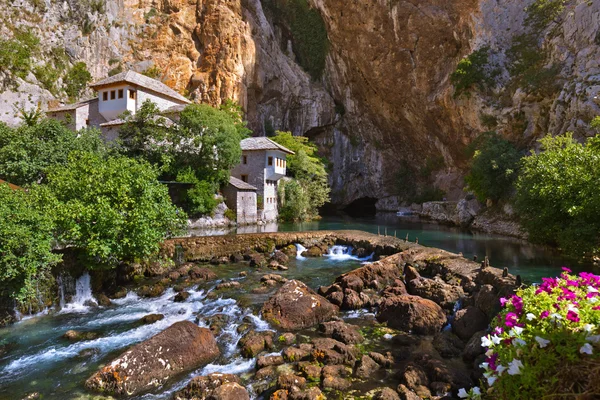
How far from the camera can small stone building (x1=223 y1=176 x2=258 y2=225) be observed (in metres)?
32.6

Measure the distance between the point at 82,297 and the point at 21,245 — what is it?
3.82m

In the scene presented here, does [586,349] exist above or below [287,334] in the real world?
above

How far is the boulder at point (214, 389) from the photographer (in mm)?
7320

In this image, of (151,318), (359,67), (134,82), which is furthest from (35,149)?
(359,67)

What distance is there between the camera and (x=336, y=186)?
5800cm

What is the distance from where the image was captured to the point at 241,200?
Result: 3312cm

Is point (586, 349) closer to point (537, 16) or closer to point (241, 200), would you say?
point (241, 200)

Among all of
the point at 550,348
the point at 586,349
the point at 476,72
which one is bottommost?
the point at 550,348

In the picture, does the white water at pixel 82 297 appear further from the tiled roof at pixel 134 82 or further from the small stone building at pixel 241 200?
the tiled roof at pixel 134 82

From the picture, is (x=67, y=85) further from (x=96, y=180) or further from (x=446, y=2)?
(x=446, y=2)

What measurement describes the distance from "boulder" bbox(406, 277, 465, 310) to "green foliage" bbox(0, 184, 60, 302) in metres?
12.4

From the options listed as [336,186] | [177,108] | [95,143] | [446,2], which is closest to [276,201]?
[177,108]

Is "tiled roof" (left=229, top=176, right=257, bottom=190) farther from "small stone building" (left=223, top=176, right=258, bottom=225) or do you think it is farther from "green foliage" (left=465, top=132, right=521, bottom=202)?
"green foliage" (left=465, top=132, right=521, bottom=202)

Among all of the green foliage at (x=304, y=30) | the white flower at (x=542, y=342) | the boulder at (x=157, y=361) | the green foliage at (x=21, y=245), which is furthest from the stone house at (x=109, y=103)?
the white flower at (x=542, y=342)
